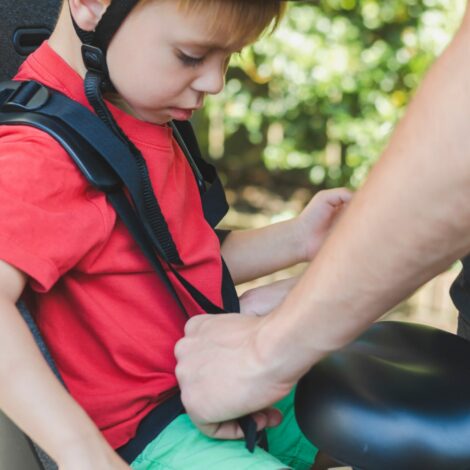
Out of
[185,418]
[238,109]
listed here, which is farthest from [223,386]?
[238,109]

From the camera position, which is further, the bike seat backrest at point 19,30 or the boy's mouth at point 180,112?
the bike seat backrest at point 19,30

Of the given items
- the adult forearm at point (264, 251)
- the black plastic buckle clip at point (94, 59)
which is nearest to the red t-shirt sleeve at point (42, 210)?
the black plastic buckle clip at point (94, 59)

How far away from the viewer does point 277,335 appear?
3.65ft

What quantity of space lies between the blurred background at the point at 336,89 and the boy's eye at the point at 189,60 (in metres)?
2.96

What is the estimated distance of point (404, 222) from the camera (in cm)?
97

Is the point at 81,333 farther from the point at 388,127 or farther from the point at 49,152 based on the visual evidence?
the point at 388,127

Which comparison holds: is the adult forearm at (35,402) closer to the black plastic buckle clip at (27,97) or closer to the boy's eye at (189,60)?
the black plastic buckle clip at (27,97)

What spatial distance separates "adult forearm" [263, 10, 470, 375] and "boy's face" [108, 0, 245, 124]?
410 millimetres

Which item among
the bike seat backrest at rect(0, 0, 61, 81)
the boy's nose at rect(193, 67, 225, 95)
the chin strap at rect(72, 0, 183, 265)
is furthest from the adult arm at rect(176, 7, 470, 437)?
the bike seat backrest at rect(0, 0, 61, 81)

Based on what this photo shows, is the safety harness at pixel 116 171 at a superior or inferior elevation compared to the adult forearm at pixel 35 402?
superior

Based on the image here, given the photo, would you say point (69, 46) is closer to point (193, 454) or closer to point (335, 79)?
point (193, 454)

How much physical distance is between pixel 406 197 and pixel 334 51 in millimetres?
3451

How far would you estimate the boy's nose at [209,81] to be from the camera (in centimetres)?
136

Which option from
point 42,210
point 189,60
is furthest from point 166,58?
point 42,210
